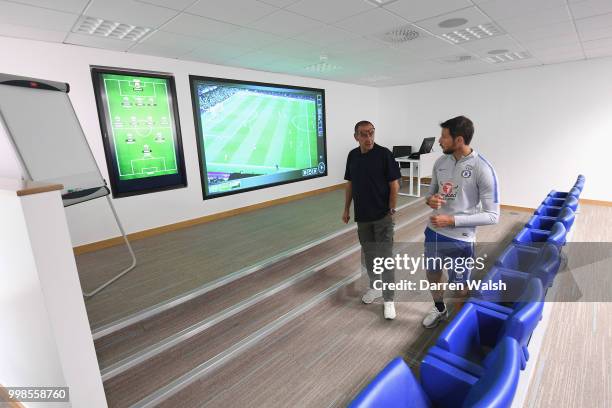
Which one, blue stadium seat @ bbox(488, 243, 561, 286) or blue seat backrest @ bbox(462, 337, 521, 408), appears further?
blue stadium seat @ bbox(488, 243, 561, 286)

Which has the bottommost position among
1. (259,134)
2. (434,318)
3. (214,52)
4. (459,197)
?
(434,318)

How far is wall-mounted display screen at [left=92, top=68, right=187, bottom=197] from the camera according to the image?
395cm

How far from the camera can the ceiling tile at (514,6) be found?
2762mm

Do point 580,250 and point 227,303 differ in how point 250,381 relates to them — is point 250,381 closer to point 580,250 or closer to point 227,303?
point 227,303

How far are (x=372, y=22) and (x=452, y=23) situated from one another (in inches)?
35.8

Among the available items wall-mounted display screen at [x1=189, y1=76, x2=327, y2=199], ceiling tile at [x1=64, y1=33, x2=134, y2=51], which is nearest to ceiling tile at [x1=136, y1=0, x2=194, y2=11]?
ceiling tile at [x1=64, y1=33, x2=134, y2=51]

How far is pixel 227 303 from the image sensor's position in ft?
8.84

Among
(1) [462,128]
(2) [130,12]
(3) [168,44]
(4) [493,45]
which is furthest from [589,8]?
(3) [168,44]

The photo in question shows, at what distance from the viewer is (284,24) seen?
3.18 metres

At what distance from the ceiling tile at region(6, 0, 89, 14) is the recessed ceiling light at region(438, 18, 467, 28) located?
3421mm

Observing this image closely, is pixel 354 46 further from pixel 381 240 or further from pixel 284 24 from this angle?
pixel 381 240

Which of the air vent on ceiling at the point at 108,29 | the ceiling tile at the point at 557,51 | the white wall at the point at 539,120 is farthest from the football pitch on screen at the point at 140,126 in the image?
the white wall at the point at 539,120

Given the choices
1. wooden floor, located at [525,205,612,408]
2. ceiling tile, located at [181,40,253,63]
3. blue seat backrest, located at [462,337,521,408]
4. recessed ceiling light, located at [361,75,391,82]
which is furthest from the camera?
recessed ceiling light, located at [361,75,391,82]

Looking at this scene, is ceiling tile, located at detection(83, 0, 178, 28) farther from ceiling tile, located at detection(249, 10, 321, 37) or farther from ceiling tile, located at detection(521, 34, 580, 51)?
ceiling tile, located at detection(521, 34, 580, 51)
